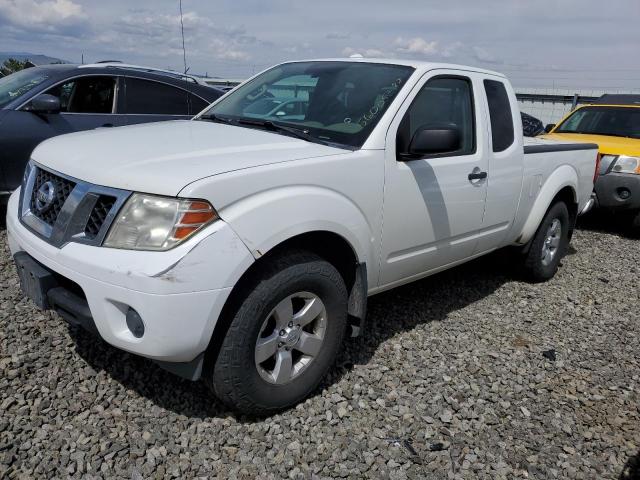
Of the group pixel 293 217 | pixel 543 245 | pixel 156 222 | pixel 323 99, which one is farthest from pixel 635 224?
pixel 156 222

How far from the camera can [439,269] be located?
3844mm

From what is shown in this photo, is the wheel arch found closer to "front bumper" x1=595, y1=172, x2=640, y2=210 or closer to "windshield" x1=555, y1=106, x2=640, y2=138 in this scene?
"front bumper" x1=595, y1=172, x2=640, y2=210

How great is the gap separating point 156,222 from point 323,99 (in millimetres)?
1594

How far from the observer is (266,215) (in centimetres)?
247

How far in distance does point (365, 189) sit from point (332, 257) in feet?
1.32

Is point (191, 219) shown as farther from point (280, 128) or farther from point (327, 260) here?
point (280, 128)

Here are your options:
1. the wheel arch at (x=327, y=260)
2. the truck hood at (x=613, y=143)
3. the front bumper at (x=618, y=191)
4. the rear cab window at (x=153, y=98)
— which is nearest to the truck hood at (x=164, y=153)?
the wheel arch at (x=327, y=260)

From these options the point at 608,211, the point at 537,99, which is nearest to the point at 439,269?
the point at 608,211

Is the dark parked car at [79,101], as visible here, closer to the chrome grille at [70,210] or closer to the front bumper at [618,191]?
the chrome grille at [70,210]

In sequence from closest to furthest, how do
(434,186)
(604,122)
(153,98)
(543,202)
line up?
(434,186) → (543,202) → (153,98) → (604,122)

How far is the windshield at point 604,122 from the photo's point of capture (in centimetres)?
815

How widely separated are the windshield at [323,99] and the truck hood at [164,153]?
249 mm

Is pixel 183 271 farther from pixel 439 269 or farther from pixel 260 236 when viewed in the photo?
pixel 439 269

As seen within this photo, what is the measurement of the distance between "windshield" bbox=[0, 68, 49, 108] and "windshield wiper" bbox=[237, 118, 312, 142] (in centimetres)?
330
